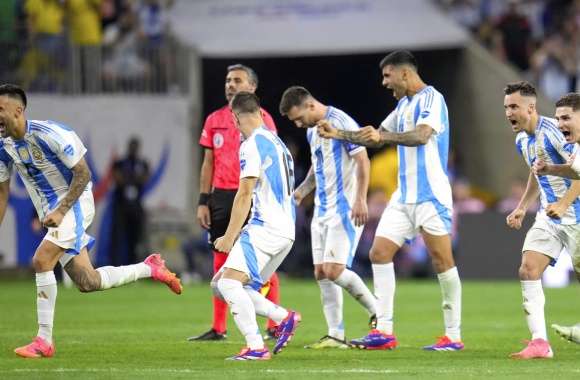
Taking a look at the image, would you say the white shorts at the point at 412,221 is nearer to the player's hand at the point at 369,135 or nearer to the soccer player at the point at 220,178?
the player's hand at the point at 369,135

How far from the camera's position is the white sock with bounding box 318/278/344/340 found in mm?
12195

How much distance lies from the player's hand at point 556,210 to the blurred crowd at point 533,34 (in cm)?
1625

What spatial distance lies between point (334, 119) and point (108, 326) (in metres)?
4.21

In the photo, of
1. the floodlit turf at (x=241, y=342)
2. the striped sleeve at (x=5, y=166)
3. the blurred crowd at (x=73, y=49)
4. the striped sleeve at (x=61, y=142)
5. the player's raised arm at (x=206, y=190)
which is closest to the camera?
the floodlit turf at (x=241, y=342)

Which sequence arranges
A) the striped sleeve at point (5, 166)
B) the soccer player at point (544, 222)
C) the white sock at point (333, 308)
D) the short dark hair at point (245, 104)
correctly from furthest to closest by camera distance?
1. the white sock at point (333, 308)
2. the striped sleeve at point (5, 166)
3. the soccer player at point (544, 222)
4. the short dark hair at point (245, 104)

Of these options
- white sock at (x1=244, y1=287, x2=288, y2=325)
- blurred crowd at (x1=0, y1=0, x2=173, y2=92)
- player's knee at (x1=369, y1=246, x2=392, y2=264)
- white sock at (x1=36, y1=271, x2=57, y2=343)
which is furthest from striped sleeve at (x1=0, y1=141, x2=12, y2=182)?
blurred crowd at (x1=0, y1=0, x2=173, y2=92)

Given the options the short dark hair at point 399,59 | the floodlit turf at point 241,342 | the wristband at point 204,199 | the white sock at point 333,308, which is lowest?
the floodlit turf at point 241,342

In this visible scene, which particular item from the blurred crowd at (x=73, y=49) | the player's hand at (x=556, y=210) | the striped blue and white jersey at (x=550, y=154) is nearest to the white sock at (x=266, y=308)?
the player's hand at (x=556, y=210)

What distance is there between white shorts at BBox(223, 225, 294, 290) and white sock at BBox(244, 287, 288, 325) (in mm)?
260

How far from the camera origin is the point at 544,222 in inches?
441

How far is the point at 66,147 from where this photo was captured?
35.7 ft

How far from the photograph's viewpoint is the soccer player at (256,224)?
10375 millimetres

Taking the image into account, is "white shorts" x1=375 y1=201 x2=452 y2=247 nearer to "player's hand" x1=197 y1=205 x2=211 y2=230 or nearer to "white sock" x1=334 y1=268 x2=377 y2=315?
"white sock" x1=334 y1=268 x2=377 y2=315

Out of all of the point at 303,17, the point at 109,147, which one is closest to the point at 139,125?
the point at 109,147
